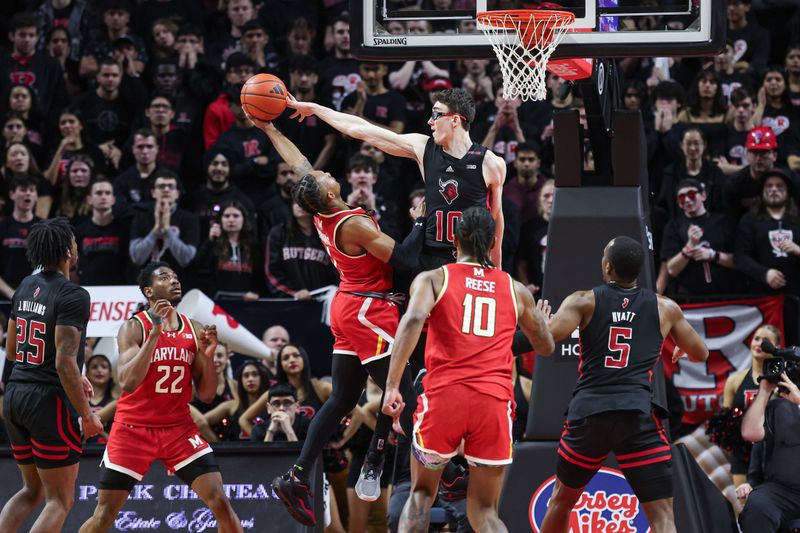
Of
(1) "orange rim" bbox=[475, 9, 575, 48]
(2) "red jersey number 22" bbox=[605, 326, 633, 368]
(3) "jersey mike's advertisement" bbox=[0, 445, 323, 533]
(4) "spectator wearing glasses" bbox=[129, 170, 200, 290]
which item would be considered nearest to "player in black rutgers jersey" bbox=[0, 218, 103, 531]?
(3) "jersey mike's advertisement" bbox=[0, 445, 323, 533]

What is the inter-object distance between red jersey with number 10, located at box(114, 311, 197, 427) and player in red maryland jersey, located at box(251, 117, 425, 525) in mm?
856

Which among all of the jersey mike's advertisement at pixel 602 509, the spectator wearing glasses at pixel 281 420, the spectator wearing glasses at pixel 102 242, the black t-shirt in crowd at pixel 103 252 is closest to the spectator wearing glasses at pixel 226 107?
the spectator wearing glasses at pixel 102 242

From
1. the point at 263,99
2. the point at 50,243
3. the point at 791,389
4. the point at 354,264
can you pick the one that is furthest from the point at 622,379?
the point at 50,243

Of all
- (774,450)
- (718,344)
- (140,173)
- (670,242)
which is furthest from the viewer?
(140,173)

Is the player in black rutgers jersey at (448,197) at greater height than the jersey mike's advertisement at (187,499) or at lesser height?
greater

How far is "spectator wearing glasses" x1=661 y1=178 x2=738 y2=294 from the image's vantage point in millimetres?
11703

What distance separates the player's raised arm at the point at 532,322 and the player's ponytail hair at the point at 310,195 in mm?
1422

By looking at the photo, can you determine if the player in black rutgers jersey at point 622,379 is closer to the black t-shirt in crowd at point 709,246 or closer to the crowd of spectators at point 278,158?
the crowd of spectators at point 278,158

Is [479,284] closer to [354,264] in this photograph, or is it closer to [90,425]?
[354,264]

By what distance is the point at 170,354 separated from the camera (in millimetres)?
8398

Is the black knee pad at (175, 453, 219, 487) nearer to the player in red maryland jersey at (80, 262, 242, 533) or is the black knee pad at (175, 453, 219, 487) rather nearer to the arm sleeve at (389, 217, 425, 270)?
the player in red maryland jersey at (80, 262, 242, 533)

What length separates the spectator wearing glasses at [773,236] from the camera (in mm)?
11492

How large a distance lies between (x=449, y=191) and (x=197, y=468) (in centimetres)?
238

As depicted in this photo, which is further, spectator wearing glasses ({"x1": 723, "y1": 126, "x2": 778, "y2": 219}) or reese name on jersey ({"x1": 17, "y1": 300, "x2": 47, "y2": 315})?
spectator wearing glasses ({"x1": 723, "y1": 126, "x2": 778, "y2": 219})
